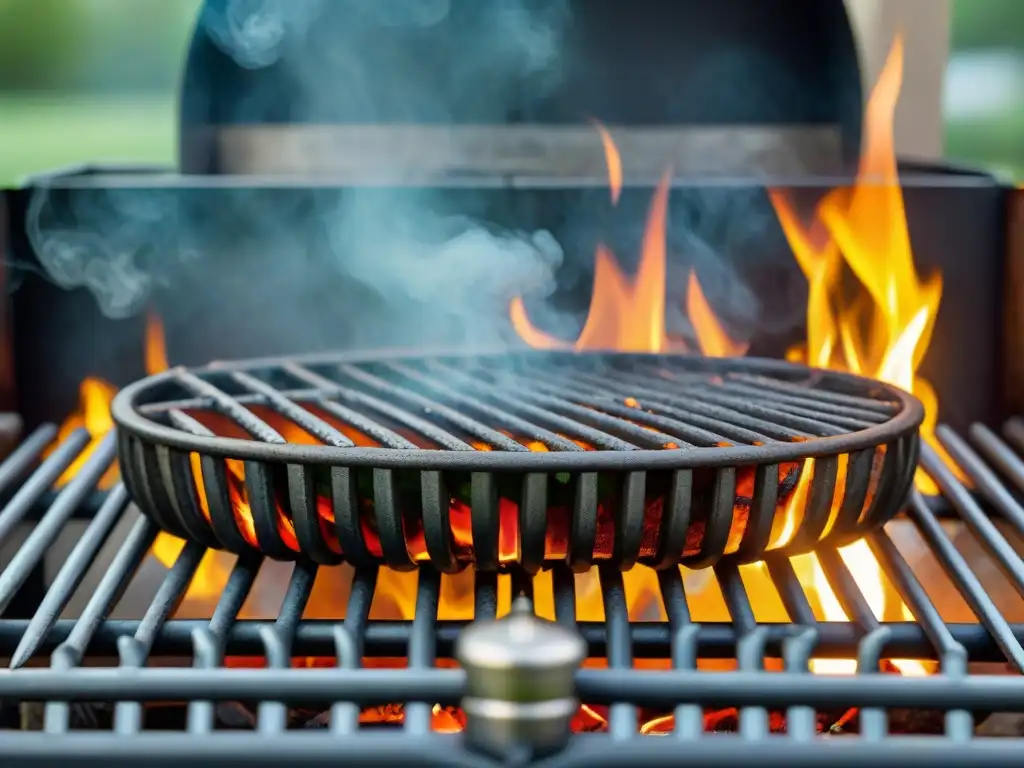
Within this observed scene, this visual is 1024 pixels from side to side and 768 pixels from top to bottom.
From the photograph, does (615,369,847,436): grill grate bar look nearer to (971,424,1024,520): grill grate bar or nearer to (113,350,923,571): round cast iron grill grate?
(113,350,923,571): round cast iron grill grate

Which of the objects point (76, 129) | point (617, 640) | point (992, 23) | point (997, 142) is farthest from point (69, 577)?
point (76, 129)

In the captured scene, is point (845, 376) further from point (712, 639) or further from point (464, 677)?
point (464, 677)

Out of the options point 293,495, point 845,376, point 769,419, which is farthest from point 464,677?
point 845,376

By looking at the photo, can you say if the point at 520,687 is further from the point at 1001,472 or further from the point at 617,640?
the point at 1001,472

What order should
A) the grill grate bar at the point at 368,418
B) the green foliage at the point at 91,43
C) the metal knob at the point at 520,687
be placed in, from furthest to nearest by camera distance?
1. the green foliage at the point at 91,43
2. the grill grate bar at the point at 368,418
3. the metal knob at the point at 520,687

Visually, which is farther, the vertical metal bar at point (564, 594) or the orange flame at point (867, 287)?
the orange flame at point (867, 287)

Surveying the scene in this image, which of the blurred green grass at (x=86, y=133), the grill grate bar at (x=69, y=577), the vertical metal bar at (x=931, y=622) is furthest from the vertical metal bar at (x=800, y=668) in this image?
the blurred green grass at (x=86, y=133)

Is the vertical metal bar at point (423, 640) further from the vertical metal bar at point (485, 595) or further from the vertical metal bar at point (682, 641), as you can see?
the vertical metal bar at point (682, 641)
